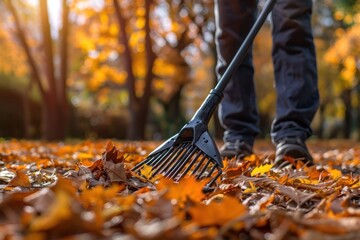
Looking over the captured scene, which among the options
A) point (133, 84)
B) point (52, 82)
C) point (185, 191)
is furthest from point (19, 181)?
point (133, 84)

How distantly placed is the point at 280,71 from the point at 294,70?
10cm

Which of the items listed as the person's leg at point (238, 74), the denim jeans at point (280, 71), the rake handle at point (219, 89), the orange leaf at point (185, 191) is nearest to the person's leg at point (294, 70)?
the denim jeans at point (280, 71)

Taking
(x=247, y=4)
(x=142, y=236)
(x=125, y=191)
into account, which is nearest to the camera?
(x=142, y=236)

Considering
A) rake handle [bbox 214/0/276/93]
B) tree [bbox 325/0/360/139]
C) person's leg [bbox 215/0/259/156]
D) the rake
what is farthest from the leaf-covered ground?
tree [bbox 325/0/360/139]

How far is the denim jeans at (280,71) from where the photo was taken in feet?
9.18

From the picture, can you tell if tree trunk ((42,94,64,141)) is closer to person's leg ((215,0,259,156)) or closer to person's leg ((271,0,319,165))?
person's leg ((215,0,259,156))

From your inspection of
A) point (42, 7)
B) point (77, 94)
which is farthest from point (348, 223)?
point (77, 94)

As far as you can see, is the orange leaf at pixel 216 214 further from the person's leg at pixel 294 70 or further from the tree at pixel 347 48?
the tree at pixel 347 48

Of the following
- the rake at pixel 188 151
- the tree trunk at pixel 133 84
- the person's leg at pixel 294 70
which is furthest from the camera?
the tree trunk at pixel 133 84

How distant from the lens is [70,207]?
0.83 meters

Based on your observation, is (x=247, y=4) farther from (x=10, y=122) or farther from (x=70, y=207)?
(x=10, y=122)

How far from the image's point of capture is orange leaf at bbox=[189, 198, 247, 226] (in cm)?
96

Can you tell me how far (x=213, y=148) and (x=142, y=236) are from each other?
1048 mm

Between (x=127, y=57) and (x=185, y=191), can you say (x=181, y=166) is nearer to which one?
(x=185, y=191)
